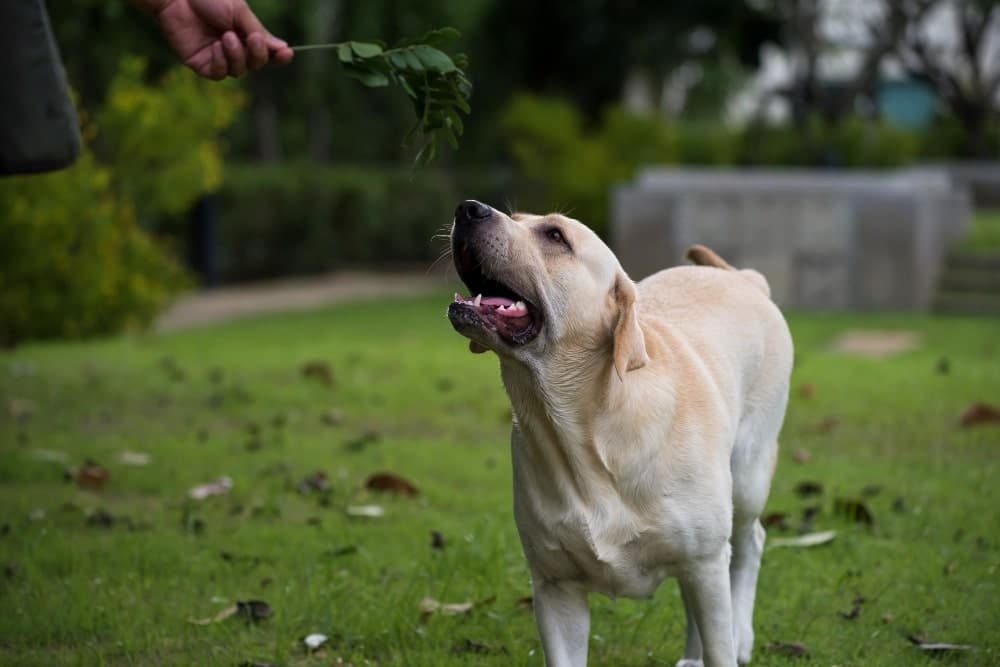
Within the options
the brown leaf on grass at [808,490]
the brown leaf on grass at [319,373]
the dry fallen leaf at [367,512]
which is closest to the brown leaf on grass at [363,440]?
the dry fallen leaf at [367,512]

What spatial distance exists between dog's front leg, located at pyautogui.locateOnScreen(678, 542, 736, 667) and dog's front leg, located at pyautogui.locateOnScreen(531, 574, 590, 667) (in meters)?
0.33

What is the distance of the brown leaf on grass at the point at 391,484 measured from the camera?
23.0 ft

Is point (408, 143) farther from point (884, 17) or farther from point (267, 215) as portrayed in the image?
point (884, 17)

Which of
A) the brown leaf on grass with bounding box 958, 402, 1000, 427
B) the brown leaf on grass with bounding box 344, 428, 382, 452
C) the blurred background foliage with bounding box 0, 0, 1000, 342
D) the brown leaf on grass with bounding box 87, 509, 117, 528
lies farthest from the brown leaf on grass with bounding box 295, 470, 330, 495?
the blurred background foliage with bounding box 0, 0, 1000, 342

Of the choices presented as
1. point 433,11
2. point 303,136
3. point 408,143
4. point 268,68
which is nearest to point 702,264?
point 408,143

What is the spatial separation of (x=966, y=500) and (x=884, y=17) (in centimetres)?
1777

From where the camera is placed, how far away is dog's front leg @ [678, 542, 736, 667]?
413 centimetres

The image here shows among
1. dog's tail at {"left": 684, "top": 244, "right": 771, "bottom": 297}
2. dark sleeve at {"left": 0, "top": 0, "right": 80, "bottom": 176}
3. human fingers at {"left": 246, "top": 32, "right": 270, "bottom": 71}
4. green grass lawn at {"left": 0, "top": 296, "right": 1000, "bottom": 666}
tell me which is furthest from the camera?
dog's tail at {"left": 684, "top": 244, "right": 771, "bottom": 297}

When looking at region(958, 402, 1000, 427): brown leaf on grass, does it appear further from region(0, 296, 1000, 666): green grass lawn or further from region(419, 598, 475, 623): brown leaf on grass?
region(419, 598, 475, 623): brown leaf on grass

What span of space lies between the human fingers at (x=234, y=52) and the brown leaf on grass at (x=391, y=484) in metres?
3.04

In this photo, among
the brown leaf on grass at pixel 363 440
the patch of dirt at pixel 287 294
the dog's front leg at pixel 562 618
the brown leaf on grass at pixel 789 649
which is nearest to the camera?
the dog's front leg at pixel 562 618

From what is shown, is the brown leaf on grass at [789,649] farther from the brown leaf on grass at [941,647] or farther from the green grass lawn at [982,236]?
the green grass lawn at [982,236]

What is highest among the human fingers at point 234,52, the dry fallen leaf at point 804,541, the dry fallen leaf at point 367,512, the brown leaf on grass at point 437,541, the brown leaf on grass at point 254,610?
the human fingers at point 234,52

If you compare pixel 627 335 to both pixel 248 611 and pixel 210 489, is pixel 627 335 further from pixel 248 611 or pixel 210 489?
pixel 210 489
